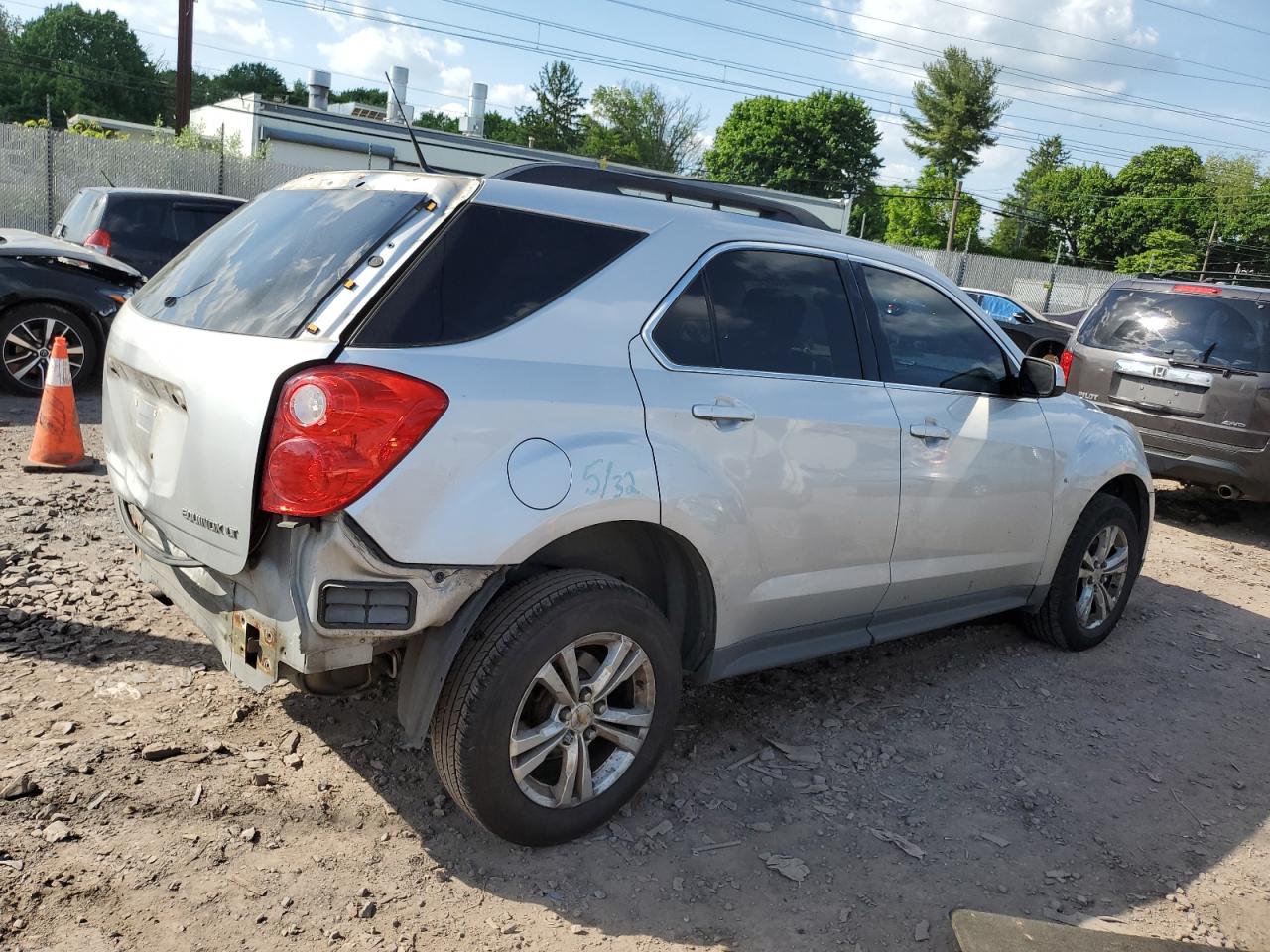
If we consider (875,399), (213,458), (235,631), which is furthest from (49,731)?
(875,399)

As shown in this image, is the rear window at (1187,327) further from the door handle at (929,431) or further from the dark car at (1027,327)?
the dark car at (1027,327)

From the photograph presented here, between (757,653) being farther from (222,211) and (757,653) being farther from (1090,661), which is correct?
(222,211)

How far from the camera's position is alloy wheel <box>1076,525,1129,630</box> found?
500 cm

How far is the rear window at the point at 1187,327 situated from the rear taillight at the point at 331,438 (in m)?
6.91

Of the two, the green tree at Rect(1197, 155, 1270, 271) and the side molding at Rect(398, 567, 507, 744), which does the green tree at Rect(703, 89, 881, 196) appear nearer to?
the green tree at Rect(1197, 155, 1270, 271)

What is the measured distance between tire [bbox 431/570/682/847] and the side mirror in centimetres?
216

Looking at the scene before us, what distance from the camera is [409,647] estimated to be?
2.79m

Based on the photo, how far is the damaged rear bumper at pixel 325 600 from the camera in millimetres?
2529

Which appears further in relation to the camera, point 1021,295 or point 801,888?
point 1021,295

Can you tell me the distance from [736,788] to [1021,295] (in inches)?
1416

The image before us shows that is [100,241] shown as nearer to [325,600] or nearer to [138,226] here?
[138,226]

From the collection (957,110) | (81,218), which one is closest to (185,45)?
(81,218)

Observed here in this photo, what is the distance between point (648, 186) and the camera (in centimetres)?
346

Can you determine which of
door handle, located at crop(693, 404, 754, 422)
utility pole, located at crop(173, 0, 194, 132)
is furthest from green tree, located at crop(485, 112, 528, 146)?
door handle, located at crop(693, 404, 754, 422)
